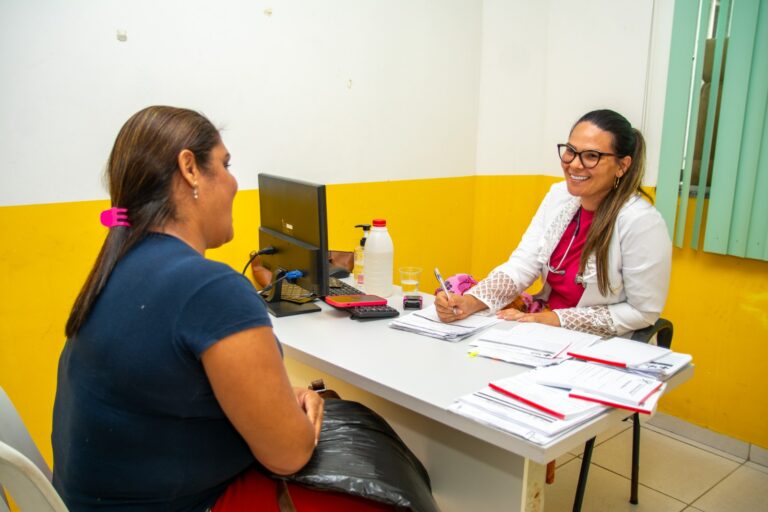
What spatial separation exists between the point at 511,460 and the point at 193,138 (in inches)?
35.9

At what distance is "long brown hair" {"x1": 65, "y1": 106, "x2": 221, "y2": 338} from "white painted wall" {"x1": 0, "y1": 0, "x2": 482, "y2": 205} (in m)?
0.97

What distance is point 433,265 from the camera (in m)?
3.18

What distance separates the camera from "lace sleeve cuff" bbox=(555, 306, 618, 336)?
6.11 ft

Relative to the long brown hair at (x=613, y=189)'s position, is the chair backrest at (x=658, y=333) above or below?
below

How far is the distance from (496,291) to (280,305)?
735 mm

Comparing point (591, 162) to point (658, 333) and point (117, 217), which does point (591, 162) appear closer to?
point (658, 333)

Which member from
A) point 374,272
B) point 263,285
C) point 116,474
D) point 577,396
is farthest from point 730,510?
point 116,474

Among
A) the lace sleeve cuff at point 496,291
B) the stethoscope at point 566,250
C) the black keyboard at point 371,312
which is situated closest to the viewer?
the black keyboard at point 371,312

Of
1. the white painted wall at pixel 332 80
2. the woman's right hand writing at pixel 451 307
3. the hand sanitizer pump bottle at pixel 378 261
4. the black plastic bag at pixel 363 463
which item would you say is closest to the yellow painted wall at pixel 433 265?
the white painted wall at pixel 332 80

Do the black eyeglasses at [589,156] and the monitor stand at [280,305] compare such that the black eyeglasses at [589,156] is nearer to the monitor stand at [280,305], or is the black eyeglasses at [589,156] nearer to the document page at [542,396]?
the document page at [542,396]

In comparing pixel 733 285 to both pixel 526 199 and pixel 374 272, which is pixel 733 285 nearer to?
pixel 526 199

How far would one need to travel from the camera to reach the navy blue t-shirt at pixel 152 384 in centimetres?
92

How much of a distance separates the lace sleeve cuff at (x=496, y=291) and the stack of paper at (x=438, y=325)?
0.32 ft

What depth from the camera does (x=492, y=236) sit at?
3.34 meters
